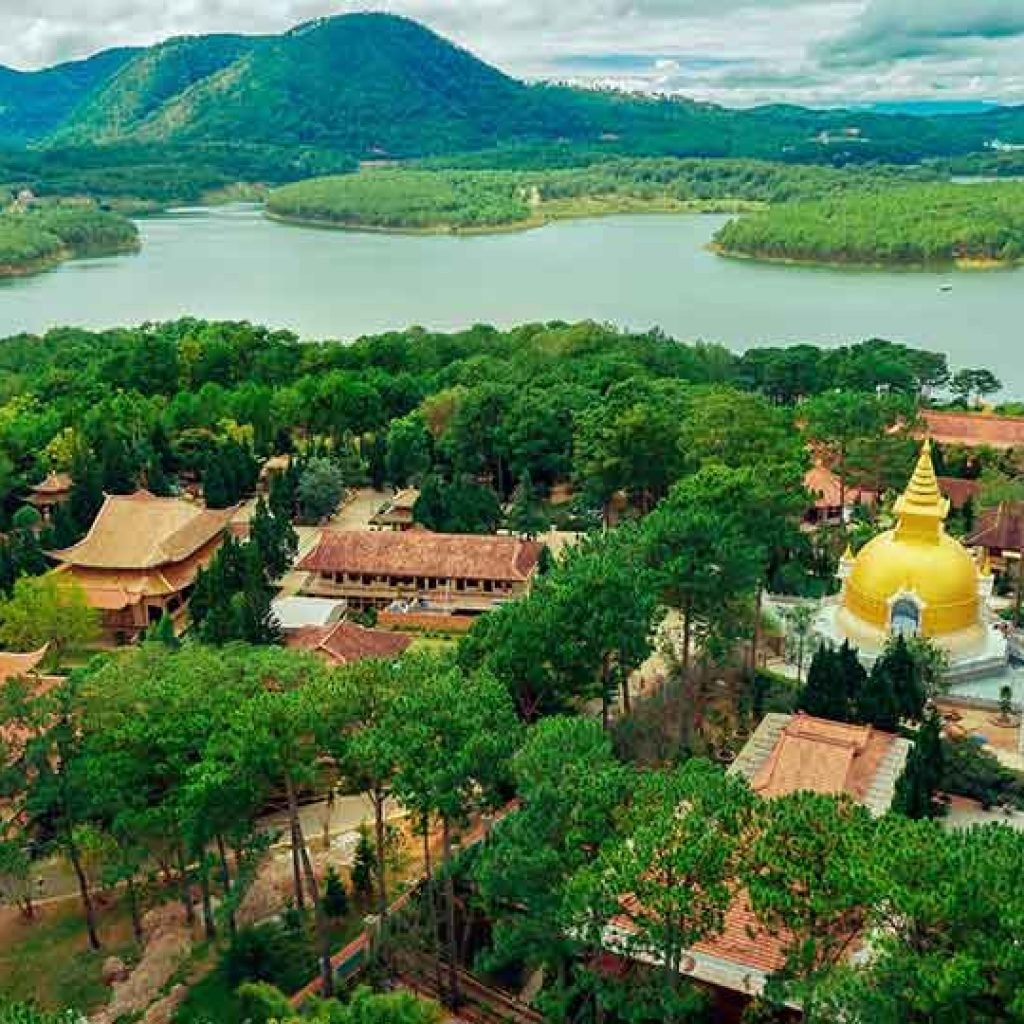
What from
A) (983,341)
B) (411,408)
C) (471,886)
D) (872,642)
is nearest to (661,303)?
(983,341)

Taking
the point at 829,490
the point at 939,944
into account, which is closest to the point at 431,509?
the point at 829,490

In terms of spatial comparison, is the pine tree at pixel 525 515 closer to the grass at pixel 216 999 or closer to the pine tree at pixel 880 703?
the pine tree at pixel 880 703

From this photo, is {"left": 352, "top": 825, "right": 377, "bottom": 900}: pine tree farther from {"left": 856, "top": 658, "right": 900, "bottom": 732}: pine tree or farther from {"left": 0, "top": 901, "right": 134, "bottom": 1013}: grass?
{"left": 856, "top": 658, "right": 900, "bottom": 732}: pine tree

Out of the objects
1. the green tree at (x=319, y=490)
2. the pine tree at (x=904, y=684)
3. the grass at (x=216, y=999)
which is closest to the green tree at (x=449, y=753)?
the grass at (x=216, y=999)

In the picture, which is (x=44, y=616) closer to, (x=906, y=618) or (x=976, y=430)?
(x=906, y=618)

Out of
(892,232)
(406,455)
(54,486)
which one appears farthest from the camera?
(892,232)

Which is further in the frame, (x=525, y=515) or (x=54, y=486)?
(x=54, y=486)
